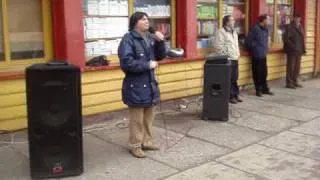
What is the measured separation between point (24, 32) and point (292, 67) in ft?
22.3

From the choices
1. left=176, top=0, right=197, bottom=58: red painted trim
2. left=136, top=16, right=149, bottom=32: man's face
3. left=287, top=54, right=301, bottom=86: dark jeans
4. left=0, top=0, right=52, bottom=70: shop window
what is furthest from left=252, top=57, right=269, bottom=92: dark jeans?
left=136, top=16, right=149, bottom=32: man's face

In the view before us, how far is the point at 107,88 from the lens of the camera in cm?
760

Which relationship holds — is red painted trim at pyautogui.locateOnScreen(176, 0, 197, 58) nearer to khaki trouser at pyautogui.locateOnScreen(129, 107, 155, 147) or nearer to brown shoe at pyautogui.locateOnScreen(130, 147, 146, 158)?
khaki trouser at pyautogui.locateOnScreen(129, 107, 155, 147)

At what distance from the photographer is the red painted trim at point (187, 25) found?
29.0 ft

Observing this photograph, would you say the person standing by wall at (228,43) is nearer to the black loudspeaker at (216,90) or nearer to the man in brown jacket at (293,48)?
the black loudspeaker at (216,90)

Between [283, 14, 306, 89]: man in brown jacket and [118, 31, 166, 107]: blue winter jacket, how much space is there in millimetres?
6284

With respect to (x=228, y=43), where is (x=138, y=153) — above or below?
→ below

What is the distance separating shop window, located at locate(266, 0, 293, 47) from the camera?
456 inches

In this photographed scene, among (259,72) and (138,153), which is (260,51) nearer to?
(259,72)

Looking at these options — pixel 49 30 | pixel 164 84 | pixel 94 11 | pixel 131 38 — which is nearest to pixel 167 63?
pixel 164 84

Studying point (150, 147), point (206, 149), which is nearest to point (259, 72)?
point (206, 149)

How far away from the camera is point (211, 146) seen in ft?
21.2

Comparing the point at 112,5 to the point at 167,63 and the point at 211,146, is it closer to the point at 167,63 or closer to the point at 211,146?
the point at 167,63

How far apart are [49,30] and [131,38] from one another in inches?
76.9
